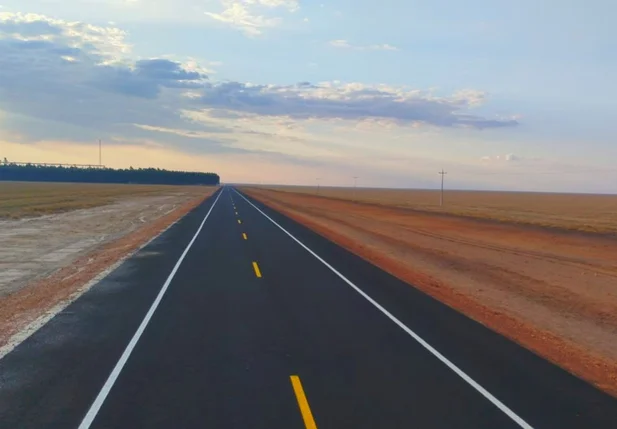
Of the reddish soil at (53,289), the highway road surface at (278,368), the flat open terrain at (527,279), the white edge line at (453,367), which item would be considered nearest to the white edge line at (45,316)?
the reddish soil at (53,289)

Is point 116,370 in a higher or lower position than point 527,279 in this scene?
higher

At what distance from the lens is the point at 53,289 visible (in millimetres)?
15031

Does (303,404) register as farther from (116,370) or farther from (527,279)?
(527,279)

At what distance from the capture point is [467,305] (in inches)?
545

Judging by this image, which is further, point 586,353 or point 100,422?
point 586,353

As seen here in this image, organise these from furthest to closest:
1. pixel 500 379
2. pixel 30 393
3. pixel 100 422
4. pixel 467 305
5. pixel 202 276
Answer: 1. pixel 202 276
2. pixel 467 305
3. pixel 500 379
4. pixel 30 393
5. pixel 100 422

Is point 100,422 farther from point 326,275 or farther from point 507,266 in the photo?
point 507,266

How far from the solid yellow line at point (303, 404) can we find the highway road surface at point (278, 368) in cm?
2

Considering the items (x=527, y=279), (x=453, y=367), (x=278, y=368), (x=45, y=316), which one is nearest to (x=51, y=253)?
(x=45, y=316)

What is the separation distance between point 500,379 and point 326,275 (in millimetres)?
9568

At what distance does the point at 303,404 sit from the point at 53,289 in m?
10.2

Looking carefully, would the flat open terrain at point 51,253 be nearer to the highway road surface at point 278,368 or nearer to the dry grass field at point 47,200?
the highway road surface at point 278,368

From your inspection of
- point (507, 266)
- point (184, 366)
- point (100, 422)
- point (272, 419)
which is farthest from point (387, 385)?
point (507, 266)

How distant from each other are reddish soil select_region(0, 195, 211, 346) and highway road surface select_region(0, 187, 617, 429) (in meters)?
0.65
